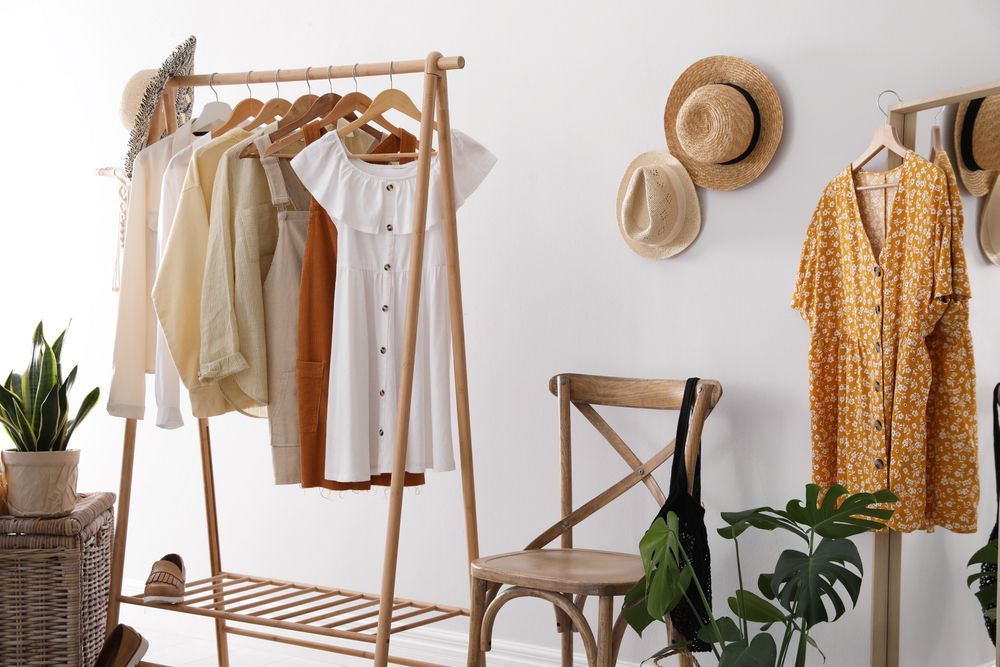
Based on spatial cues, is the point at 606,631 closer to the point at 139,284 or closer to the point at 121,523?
the point at 121,523

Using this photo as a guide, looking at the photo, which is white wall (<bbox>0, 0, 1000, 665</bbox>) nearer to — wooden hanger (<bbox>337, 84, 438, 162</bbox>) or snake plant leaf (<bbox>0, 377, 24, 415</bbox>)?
wooden hanger (<bbox>337, 84, 438, 162</bbox>)

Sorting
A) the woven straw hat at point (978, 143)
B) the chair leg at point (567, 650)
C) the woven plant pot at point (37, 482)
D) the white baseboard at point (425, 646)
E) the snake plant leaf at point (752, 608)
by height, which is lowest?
the white baseboard at point (425, 646)

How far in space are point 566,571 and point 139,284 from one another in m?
1.30

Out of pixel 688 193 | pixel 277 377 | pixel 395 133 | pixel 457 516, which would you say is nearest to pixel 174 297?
pixel 277 377

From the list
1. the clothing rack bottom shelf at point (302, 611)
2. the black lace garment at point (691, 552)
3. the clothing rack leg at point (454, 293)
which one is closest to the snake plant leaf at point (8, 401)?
the clothing rack bottom shelf at point (302, 611)

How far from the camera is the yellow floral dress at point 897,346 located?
2033 mm

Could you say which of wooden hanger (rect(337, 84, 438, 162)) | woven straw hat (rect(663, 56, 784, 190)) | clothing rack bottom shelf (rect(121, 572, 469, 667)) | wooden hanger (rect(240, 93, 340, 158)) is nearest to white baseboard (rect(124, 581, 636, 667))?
clothing rack bottom shelf (rect(121, 572, 469, 667))

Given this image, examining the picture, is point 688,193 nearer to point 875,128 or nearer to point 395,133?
point 875,128

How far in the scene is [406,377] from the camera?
2082mm

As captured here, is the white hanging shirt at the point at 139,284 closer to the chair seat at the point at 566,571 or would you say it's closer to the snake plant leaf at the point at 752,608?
the chair seat at the point at 566,571

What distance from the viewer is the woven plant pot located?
2357 millimetres

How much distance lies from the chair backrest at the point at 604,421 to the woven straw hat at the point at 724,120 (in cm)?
56

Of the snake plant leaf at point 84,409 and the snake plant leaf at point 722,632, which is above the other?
the snake plant leaf at point 84,409

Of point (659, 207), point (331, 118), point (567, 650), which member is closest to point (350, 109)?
point (331, 118)
